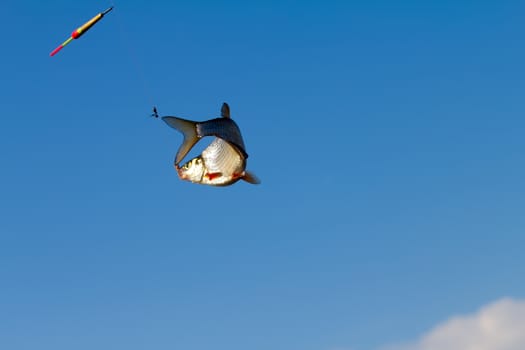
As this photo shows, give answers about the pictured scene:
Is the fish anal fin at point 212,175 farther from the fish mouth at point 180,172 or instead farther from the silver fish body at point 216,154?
the fish mouth at point 180,172

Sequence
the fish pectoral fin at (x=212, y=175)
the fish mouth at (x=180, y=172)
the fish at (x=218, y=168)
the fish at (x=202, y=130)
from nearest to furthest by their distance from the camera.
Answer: the fish at (x=202, y=130) < the fish at (x=218, y=168) < the fish pectoral fin at (x=212, y=175) < the fish mouth at (x=180, y=172)

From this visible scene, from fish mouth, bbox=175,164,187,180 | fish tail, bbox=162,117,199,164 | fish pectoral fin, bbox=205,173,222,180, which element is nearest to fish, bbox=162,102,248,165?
fish tail, bbox=162,117,199,164

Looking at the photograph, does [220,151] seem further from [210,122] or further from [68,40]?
[68,40]

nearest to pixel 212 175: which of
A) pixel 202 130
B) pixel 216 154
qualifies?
pixel 216 154

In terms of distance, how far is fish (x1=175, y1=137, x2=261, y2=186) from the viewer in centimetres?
4131

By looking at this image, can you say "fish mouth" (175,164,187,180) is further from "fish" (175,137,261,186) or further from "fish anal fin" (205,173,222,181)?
"fish anal fin" (205,173,222,181)

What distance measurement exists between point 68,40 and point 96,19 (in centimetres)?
238

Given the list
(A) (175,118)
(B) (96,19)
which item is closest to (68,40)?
(B) (96,19)

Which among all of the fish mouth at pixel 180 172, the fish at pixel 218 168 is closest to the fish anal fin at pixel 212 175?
the fish at pixel 218 168

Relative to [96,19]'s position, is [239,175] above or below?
below

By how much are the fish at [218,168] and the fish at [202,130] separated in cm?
104

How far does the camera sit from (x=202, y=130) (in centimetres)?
4016

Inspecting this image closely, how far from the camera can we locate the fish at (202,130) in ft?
131

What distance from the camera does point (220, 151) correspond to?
42375 millimetres
